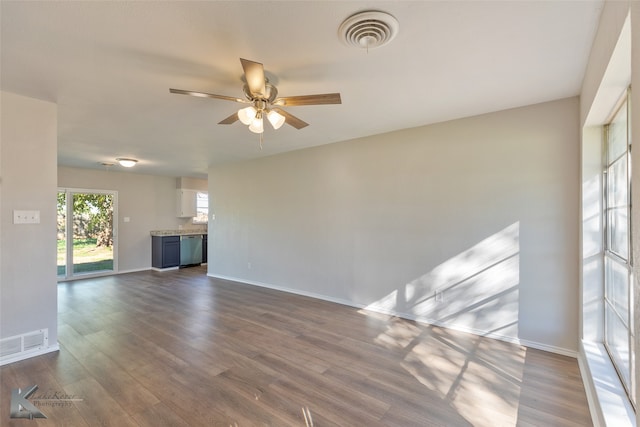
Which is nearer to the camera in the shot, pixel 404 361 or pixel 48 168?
pixel 404 361

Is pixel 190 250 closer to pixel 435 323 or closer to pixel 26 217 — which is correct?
pixel 26 217

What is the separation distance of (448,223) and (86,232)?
7270mm

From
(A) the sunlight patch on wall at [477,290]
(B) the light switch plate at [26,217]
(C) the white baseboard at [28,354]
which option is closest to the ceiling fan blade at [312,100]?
(A) the sunlight patch on wall at [477,290]

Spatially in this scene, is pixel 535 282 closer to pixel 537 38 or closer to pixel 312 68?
pixel 537 38

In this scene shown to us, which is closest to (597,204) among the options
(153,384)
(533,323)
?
(533,323)

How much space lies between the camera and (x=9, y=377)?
2.37 m

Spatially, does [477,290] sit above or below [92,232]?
below

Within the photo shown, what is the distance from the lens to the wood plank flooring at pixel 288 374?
1940mm

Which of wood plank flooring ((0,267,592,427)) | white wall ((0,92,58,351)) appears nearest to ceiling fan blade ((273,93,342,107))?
wood plank flooring ((0,267,592,427))

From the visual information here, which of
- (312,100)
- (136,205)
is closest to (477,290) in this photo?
(312,100)

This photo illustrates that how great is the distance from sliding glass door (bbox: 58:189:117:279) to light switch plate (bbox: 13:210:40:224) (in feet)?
13.5

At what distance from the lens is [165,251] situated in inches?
285

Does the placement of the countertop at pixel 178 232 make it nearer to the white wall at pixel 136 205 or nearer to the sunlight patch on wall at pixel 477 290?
the white wall at pixel 136 205

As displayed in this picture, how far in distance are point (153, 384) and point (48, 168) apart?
7.57ft
